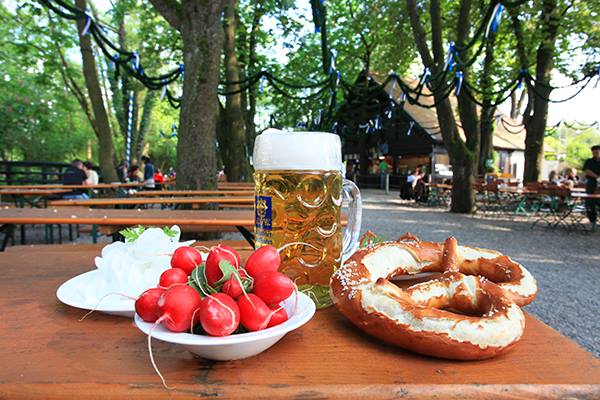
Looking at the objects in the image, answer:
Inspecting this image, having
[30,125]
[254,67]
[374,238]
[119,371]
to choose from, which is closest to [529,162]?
[254,67]

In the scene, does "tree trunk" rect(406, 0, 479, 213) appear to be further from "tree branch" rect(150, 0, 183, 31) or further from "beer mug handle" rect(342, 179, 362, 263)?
"beer mug handle" rect(342, 179, 362, 263)

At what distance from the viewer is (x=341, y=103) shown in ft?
85.6

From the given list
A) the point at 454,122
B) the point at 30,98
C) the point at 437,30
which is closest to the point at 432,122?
the point at 454,122

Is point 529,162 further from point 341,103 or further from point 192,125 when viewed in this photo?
point 341,103

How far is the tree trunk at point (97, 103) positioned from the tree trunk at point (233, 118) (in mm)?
2690

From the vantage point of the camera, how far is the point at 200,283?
0.62 metres

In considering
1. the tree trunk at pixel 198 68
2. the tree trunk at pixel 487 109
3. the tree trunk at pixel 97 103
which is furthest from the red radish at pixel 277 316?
the tree trunk at pixel 97 103

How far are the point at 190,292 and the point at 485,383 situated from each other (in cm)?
43

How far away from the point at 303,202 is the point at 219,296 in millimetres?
427

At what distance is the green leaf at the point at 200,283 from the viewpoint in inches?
24.1

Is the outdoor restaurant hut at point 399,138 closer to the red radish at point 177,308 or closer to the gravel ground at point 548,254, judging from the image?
the gravel ground at point 548,254

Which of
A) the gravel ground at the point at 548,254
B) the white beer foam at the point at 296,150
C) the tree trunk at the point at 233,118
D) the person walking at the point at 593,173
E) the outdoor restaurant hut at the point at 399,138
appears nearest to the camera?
the white beer foam at the point at 296,150

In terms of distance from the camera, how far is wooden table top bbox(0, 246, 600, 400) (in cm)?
54

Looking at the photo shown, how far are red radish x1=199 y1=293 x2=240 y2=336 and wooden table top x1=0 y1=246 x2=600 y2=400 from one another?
0.08 metres
